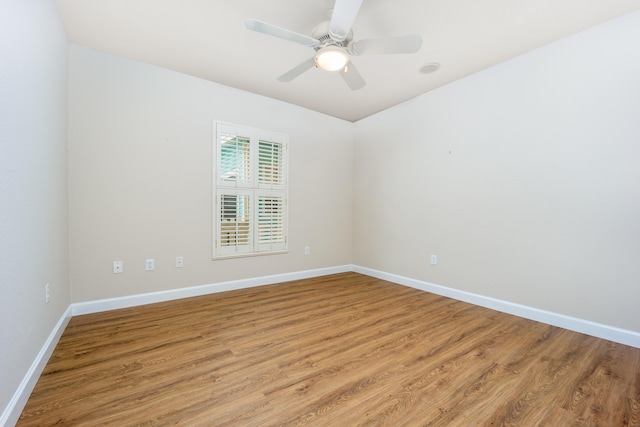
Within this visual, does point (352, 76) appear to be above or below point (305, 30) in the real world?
below

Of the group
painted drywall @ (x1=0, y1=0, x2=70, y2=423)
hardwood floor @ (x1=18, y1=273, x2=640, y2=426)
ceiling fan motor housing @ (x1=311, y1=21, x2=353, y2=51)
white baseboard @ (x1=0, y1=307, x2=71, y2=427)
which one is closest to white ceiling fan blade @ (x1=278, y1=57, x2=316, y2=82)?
ceiling fan motor housing @ (x1=311, y1=21, x2=353, y2=51)

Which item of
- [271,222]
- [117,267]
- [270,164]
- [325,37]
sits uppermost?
[325,37]

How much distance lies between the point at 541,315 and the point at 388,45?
2816mm

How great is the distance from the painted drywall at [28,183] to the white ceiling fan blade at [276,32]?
1194 mm

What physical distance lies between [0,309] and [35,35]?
165cm

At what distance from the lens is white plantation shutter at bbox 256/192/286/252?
3729 mm

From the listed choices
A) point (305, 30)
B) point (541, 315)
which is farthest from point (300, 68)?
point (541, 315)

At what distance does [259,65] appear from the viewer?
2947 mm

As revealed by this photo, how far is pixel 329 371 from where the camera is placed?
1758 mm

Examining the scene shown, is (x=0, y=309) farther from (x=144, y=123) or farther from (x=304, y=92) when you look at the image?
(x=304, y=92)

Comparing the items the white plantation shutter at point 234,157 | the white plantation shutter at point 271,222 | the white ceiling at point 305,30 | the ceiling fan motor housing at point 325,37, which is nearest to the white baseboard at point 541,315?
the white plantation shutter at point 271,222

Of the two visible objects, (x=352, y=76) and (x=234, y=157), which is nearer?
(x=352, y=76)

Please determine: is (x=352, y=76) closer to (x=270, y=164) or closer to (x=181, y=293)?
(x=270, y=164)

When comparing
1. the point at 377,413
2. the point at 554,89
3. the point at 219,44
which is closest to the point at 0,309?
the point at 377,413
